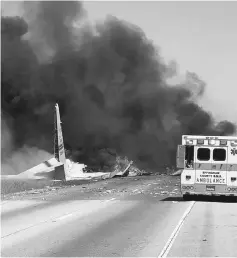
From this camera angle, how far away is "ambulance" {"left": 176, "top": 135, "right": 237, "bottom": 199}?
25.2m

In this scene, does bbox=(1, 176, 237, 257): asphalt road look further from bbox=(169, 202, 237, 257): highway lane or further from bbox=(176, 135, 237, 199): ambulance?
bbox=(176, 135, 237, 199): ambulance

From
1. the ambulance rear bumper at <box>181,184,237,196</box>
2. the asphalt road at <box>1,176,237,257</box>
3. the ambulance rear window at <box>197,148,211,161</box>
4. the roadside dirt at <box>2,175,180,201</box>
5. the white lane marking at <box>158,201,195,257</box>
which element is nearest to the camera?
the white lane marking at <box>158,201,195,257</box>

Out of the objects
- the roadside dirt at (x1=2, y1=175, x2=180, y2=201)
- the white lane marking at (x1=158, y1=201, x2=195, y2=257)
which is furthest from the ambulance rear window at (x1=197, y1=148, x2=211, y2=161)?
the white lane marking at (x1=158, y1=201, x2=195, y2=257)

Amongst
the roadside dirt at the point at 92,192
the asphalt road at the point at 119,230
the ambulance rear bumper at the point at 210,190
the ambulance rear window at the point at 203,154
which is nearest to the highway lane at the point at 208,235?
the asphalt road at the point at 119,230

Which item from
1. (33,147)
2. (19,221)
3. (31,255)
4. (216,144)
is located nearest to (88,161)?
(33,147)

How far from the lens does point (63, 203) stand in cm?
2417

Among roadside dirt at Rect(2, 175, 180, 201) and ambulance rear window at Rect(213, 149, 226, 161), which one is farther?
roadside dirt at Rect(2, 175, 180, 201)

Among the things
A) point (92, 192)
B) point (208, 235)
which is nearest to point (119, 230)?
point (208, 235)

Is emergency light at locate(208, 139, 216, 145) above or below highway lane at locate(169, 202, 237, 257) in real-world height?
above

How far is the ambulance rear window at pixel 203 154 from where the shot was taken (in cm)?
2569

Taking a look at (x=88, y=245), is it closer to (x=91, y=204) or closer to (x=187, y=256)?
(x=187, y=256)

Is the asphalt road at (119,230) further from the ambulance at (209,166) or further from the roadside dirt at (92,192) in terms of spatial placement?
the roadside dirt at (92,192)

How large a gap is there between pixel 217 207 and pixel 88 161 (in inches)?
3128

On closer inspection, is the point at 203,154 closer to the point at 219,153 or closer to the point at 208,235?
the point at 219,153
